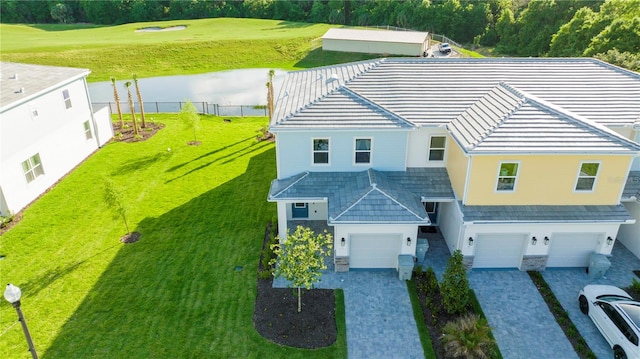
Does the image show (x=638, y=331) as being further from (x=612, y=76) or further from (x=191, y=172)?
(x=191, y=172)

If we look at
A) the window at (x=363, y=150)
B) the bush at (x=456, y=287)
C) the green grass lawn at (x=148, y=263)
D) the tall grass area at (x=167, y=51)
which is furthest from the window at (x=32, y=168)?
the tall grass area at (x=167, y=51)

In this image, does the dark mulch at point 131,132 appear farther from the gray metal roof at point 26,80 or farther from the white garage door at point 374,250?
the white garage door at point 374,250

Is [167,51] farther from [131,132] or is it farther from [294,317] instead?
[294,317]

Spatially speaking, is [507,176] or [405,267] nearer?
[507,176]

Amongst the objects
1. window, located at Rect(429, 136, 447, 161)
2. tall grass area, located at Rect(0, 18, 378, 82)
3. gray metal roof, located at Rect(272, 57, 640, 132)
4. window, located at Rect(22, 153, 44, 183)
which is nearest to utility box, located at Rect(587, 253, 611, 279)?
gray metal roof, located at Rect(272, 57, 640, 132)

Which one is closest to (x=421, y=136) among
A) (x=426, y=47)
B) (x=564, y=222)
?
(x=564, y=222)

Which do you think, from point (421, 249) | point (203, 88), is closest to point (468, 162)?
point (421, 249)
